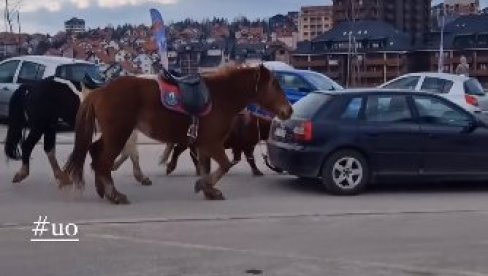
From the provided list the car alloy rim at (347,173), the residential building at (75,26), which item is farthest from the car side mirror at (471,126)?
the residential building at (75,26)

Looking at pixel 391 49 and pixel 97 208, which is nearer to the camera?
pixel 97 208

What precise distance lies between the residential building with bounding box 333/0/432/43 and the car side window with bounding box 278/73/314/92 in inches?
1483

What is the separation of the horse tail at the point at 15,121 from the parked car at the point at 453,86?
11.0m

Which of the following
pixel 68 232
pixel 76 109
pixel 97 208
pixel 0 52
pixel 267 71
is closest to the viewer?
pixel 68 232

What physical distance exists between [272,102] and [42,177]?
373 cm

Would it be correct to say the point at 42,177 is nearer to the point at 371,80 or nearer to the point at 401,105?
the point at 401,105

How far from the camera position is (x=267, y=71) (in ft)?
35.8

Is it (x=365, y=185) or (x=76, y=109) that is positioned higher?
(x=76, y=109)

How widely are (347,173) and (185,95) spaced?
7.89 feet

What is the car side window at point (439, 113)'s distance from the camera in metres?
11.5

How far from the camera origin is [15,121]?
11727 millimetres

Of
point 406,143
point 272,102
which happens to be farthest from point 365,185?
point 272,102

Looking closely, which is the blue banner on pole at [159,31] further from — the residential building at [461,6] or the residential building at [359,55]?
the residential building at [461,6]

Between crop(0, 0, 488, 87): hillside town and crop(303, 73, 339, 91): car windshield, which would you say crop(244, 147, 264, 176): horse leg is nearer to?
crop(303, 73, 339, 91): car windshield
